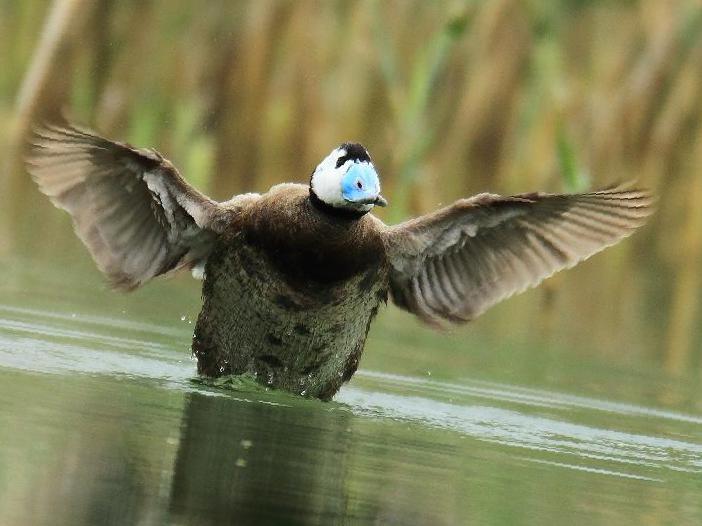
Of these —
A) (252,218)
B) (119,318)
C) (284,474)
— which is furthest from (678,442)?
(119,318)

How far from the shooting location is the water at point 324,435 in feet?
17.6

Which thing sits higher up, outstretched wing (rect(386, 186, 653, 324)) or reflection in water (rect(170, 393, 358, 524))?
outstretched wing (rect(386, 186, 653, 324))

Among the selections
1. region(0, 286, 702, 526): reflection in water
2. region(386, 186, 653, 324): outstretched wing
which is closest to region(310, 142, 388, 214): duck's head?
region(386, 186, 653, 324): outstretched wing

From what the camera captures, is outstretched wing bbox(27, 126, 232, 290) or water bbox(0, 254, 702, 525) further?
outstretched wing bbox(27, 126, 232, 290)

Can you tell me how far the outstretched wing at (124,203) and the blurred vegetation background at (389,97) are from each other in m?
5.00

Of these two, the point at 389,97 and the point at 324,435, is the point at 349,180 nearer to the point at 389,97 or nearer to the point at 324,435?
the point at 324,435

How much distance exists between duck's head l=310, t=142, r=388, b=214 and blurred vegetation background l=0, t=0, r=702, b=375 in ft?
18.4

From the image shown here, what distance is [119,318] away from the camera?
390 inches

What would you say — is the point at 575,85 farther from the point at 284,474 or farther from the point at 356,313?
the point at 284,474

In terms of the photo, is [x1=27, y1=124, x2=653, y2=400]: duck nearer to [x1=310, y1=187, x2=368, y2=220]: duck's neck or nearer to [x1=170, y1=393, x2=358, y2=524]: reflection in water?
[x1=310, y1=187, x2=368, y2=220]: duck's neck

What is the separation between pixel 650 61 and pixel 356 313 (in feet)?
25.8

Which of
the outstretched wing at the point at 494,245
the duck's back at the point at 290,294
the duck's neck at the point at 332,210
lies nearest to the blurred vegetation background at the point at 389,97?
the outstretched wing at the point at 494,245

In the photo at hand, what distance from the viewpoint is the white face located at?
7.89m

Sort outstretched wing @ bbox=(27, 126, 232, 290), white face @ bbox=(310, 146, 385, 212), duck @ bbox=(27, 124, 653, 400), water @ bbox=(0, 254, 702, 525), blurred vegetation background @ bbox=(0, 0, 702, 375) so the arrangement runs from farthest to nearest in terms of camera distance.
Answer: blurred vegetation background @ bbox=(0, 0, 702, 375), outstretched wing @ bbox=(27, 126, 232, 290), duck @ bbox=(27, 124, 653, 400), white face @ bbox=(310, 146, 385, 212), water @ bbox=(0, 254, 702, 525)
